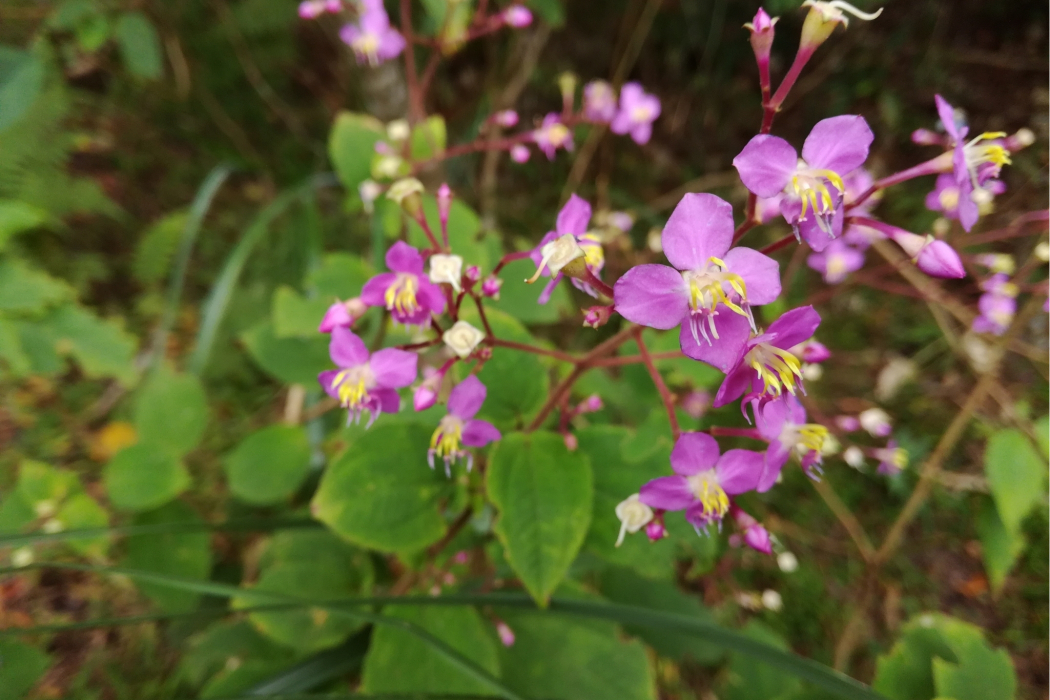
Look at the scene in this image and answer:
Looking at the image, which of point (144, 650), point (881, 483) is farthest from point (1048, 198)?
point (144, 650)

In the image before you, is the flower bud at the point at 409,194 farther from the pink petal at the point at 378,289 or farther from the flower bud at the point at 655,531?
the flower bud at the point at 655,531

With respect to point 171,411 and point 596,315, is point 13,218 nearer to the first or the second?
point 171,411

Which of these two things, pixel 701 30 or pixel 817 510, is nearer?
pixel 817 510

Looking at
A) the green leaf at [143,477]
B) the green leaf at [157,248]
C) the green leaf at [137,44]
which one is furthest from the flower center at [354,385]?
the green leaf at [157,248]

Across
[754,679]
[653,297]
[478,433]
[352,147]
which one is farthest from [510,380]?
[754,679]

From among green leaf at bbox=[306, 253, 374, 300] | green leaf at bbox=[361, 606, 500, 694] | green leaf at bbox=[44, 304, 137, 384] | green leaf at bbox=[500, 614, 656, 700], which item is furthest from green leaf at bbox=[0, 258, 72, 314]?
green leaf at bbox=[500, 614, 656, 700]

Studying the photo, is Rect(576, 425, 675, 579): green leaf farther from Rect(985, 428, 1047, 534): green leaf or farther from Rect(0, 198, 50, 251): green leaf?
Rect(0, 198, 50, 251): green leaf

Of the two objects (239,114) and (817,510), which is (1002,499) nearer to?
(817,510)
